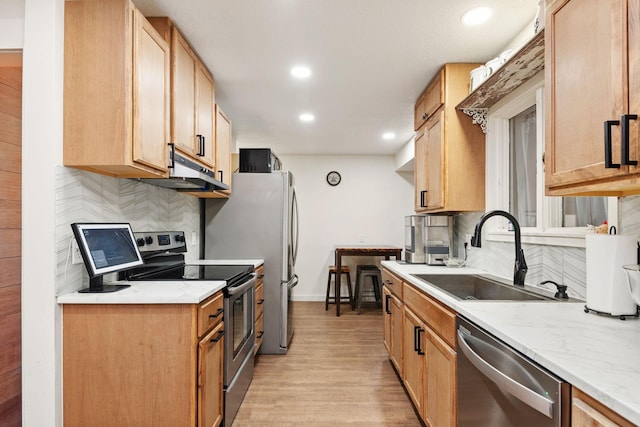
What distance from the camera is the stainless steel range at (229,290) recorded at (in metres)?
2.01

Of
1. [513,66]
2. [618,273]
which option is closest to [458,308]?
[618,273]

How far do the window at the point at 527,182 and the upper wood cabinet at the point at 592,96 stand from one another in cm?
53

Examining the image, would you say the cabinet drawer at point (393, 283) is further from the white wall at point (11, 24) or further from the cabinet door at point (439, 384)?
the white wall at point (11, 24)

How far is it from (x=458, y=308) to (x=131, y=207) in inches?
77.8

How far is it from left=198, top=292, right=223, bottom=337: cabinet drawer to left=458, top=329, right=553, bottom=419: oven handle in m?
1.17

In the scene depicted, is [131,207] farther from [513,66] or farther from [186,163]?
[513,66]

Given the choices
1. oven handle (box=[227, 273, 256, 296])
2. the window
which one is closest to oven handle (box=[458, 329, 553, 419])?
the window

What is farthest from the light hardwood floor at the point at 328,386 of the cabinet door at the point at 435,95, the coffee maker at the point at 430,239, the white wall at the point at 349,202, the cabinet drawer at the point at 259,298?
the cabinet door at the point at 435,95

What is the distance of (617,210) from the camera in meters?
1.43

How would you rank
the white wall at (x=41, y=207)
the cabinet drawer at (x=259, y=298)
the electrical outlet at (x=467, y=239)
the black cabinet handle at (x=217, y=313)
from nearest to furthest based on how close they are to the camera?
the white wall at (x=41, y=207), the black cabinet handle at (x=217, y=313), the electrical outlet at (x=467, y=239), the cabinet drawer at (x=259, y=298)

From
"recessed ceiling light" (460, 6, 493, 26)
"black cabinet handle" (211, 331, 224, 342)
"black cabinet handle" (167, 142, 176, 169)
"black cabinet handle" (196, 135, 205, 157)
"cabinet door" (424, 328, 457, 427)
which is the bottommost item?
"cabinet door" (424, 328, 457, 427)

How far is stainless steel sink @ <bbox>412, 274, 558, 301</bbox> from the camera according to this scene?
1965 mm

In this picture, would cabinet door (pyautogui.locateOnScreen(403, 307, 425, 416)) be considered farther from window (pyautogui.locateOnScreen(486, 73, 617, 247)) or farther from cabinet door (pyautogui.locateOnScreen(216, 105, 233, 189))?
cabinet door (pyautogui.locateOnScreen(216, 105, 233, 189))

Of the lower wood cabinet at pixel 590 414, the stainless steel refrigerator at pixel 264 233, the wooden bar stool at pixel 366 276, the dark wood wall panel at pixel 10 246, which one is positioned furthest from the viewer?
the wooden bar stool at pixel 366 276
